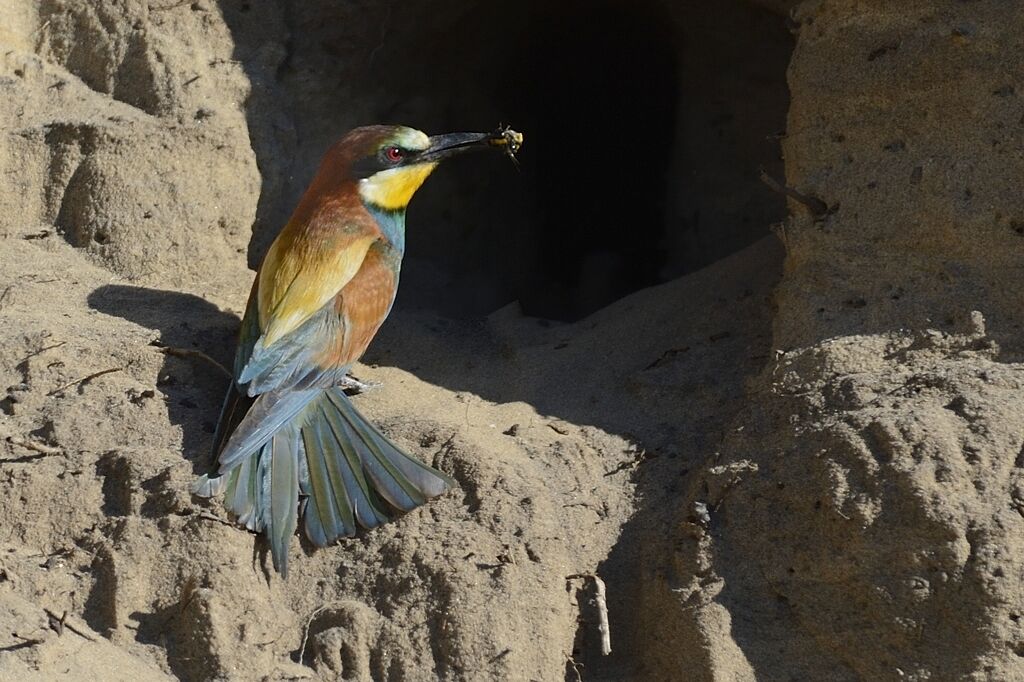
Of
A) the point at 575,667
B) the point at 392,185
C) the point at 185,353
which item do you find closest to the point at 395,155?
the point at 392,185

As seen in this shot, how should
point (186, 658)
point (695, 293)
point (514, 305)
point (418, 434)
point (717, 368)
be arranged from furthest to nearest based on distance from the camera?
1. point (514, 305)
2. point (695, 293)
3. point (717, 368)
4. point (418, 434)
5. point (186, 658)

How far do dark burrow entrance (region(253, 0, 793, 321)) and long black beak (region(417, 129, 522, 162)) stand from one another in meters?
0.58

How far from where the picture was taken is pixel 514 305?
3.90 metres

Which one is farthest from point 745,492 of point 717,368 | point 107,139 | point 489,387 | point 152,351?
point 107,139

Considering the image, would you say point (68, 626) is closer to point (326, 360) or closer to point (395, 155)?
point (326, 360)

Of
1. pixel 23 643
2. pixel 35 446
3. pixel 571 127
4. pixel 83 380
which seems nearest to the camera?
pixel 23 643

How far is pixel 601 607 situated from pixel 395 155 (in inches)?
53.9

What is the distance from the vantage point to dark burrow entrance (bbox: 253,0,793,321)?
13.9 feet

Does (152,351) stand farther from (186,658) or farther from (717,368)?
(717,368)

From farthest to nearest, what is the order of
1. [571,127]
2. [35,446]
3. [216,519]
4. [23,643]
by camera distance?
1. [571,127]
2. [35,446]
3. [216,519]
4. [23,643]

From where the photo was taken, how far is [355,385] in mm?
3242

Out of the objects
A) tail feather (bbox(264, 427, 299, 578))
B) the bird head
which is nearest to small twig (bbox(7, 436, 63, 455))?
tail feather (bbox(264, 427, 299, 578))

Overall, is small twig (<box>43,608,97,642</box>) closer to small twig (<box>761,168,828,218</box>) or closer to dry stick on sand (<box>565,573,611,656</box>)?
dry stick on sand (<box>565,573,611,656</box>)

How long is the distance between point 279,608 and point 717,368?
1.18 meters
